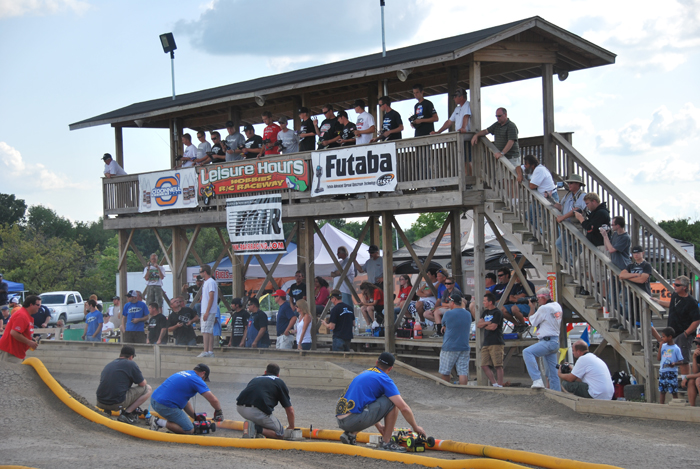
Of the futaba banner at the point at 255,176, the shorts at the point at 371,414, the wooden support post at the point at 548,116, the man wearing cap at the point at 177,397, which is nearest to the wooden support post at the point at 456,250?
the wooden support post at the point at 548,116

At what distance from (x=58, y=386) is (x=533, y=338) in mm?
8525

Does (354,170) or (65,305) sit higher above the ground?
(354,170)

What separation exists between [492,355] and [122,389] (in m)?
6.27

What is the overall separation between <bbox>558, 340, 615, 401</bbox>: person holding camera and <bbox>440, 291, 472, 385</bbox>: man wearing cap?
236cm

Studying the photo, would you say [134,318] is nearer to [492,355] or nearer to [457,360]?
[457,360]

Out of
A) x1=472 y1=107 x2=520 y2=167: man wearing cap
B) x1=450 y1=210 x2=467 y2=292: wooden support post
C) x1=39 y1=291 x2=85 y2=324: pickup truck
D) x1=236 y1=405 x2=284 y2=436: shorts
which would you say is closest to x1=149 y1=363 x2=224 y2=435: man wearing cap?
x1=236 y1=405 x2=284 y2=436: shorts

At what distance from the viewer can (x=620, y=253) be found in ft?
36.0

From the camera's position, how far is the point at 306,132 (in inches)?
667

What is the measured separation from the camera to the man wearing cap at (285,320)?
52.1 ft

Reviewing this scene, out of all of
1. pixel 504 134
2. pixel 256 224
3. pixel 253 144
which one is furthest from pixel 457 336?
pixel 253 144

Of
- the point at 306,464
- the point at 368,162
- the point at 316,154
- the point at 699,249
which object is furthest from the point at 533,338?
the point at 699,249

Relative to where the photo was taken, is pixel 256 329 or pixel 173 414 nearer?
pixel 173 414

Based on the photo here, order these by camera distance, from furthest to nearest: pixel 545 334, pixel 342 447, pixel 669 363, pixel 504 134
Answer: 1. pixel 504 134
2. pixel 545 334
3. pixel 669 363
4. pixel 342 447

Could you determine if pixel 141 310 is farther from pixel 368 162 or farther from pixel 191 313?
pixel 368 162
